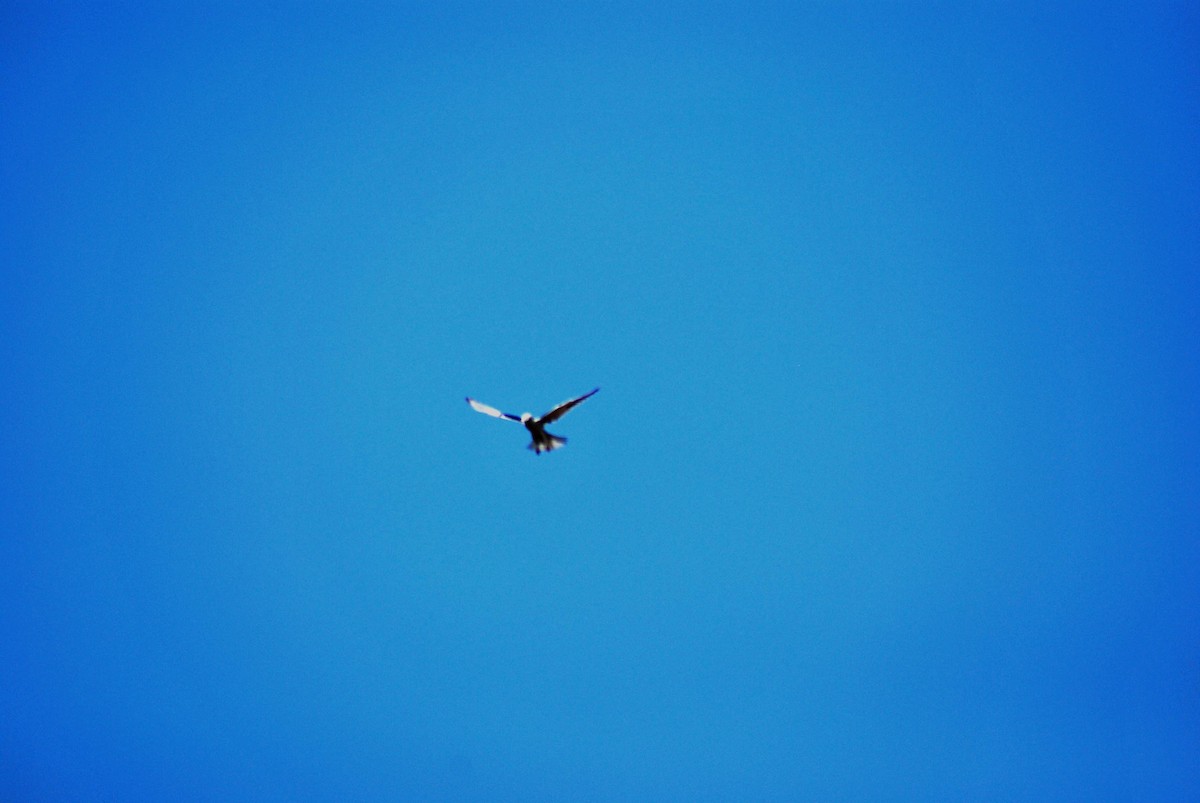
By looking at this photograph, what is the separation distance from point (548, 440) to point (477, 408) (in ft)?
4.99

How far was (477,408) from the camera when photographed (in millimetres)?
18766

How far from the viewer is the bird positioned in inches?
734

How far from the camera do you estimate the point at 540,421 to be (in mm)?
18984

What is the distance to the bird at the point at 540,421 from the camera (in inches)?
734

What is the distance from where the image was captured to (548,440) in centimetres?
1961
